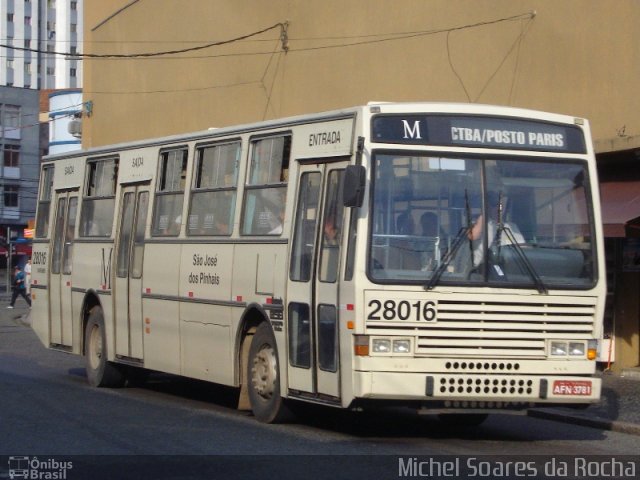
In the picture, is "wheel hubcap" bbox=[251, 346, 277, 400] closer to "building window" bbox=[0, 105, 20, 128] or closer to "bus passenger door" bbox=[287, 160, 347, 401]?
"bus passenger door" bbox=[287, 160, 347, 401]

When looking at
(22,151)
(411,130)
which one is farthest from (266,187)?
(22,151)

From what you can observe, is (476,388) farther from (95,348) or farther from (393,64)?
(393,64)

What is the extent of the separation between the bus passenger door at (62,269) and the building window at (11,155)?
67465 mm

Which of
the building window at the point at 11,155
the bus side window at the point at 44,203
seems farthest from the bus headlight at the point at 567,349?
the building window at the point at 11,155

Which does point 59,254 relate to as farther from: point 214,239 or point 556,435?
point 556,435

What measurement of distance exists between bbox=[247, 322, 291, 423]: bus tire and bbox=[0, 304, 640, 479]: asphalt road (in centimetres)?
18

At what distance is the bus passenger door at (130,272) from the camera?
15.0m

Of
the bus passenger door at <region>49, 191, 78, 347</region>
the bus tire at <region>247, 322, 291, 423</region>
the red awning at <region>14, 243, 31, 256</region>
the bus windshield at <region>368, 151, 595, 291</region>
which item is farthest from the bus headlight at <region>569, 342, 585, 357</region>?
the red awning at <region>14, 243, 31, 256</region>

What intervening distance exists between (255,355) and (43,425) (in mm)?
2267

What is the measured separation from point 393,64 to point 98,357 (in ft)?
26.9

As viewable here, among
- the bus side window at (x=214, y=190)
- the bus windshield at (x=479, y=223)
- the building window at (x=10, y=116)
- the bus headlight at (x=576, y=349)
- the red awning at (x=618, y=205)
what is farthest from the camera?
the building window at (x=10, y=116)

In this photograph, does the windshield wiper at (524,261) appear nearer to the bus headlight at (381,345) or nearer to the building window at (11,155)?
the bus headlight at (381,345)

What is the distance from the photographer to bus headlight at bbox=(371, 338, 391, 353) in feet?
33.1

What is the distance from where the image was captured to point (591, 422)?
13.1m
